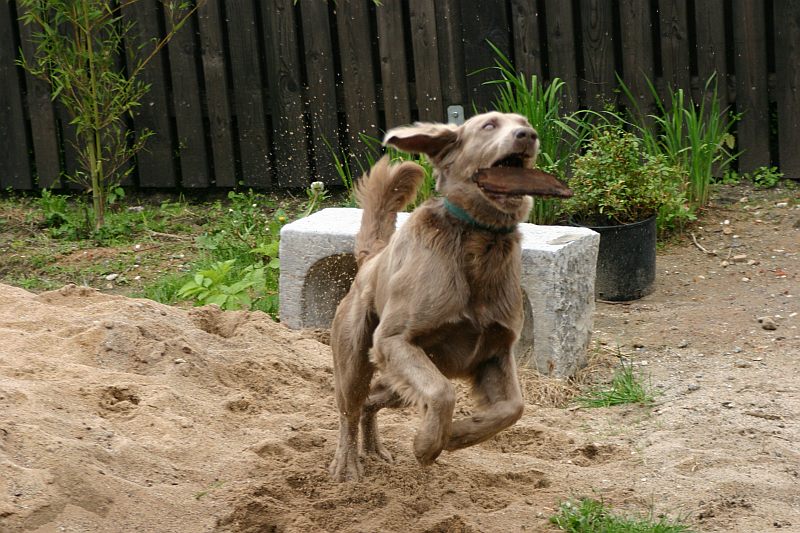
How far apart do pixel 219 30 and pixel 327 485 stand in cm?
578

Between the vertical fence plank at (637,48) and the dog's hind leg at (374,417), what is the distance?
4.86 m

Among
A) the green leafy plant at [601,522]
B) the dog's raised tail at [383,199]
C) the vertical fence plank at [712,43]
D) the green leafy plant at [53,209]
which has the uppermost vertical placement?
the vertical fence plank at [712,43]

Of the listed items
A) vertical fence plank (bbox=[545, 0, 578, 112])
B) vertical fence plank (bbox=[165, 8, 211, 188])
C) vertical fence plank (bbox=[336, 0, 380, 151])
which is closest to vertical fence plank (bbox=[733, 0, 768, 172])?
vertical fence plank (bbox=[545, 0, 578, 112])

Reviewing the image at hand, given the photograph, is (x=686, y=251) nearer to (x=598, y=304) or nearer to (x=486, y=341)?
(x=598, y=304)

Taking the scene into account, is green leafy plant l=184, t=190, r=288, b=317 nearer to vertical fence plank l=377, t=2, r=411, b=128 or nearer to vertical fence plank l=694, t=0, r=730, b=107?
vertical fence plank l=377, t=2, r=411, b=128

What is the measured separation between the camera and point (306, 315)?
676 cm

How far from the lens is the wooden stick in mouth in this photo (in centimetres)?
400

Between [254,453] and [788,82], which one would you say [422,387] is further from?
[788,82]

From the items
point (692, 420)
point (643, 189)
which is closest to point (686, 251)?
point (643, 189)

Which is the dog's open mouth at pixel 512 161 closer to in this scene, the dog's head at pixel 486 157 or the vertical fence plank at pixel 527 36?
the dog's head at pixel 486 157

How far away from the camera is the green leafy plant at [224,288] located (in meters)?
7.04

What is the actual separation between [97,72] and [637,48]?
4.54 m

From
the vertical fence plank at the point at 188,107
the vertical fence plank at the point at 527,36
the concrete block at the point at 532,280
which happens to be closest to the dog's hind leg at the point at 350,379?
the concrete block at the point at 532,280

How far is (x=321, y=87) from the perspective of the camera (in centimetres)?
946
